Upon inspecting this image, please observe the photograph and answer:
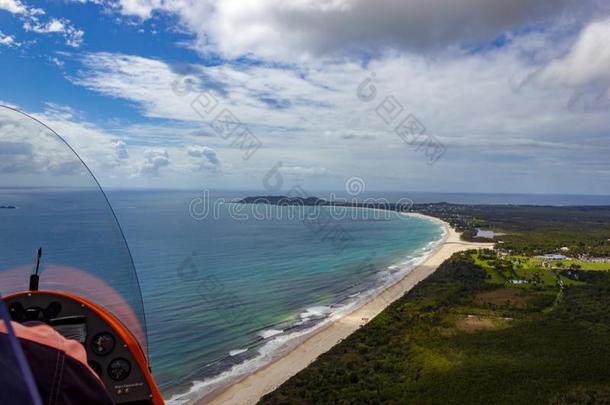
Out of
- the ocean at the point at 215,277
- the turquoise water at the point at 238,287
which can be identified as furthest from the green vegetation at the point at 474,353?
the turquoise water at the point at 238,287

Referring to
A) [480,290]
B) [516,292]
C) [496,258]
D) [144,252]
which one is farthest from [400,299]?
[144,252]

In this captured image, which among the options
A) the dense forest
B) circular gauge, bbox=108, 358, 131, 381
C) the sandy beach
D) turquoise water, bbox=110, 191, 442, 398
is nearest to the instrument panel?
circular gauge, bbox=108, 358, 131, 381

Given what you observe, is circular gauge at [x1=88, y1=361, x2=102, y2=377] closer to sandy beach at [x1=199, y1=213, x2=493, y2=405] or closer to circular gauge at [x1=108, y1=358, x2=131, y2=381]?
circular gauge at [x1=108, y1=358, x2=131, y2=381]

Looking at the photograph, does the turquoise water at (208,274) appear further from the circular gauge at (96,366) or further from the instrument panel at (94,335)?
the circular gauge at (96,366)

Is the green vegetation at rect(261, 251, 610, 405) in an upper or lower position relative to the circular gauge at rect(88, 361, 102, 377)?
lower

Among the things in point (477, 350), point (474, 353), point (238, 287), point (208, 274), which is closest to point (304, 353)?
point (474, 353)

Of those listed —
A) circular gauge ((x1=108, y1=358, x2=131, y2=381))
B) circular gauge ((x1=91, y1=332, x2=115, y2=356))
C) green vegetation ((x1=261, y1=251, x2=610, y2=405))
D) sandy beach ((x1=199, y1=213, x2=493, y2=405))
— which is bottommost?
sandy beach ((x1=199, y1=213, x2=493, y2=405))
